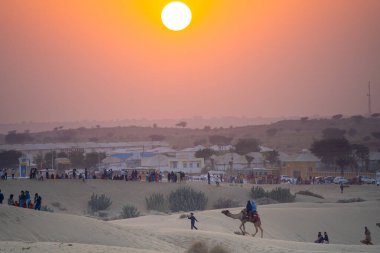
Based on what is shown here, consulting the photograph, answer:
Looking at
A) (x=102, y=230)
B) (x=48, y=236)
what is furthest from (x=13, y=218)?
A: (x=102, y=230)

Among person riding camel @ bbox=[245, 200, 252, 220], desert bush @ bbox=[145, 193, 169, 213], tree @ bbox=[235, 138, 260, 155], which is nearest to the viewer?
person riding camel @ bbox=[245, 200, 252, 220]

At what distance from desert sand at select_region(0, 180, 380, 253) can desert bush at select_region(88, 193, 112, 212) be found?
0.60 m

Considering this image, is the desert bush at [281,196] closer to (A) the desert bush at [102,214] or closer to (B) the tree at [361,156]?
(A) the desert bush at [102,214]

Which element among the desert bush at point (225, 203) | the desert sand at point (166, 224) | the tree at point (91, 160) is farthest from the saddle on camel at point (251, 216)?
the tree at point (91, 160)

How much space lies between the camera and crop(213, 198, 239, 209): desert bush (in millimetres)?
55469

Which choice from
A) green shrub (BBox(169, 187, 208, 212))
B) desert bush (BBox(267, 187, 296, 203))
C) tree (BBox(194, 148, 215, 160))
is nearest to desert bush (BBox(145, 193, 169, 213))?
green shrub (BBox(169, 187, 208, 212))

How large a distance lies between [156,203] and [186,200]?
228cm

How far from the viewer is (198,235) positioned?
27.2m

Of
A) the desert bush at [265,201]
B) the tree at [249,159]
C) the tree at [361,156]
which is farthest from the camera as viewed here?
the tree at [249,159]

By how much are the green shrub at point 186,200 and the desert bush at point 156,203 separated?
59 centimetres

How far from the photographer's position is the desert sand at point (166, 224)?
2338cm

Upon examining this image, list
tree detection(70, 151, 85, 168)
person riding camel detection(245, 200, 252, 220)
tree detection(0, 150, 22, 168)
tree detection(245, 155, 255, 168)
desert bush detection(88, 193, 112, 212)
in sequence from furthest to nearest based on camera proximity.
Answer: tree detection(0, 150, 22, 168), tree detection(70, 151, 85, 168), tree detection(245, 155, 255, 168), desert bush detection(88, 193, 112, 212), person riding camel detection(245, 200, 252, 220)

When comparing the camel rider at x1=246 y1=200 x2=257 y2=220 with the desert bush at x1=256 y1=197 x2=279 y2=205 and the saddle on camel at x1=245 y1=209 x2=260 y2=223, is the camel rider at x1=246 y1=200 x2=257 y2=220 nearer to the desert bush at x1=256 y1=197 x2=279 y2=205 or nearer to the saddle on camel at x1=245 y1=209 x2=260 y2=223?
the saddle on camel at x1=245 y1=209 x2=260 y2=223

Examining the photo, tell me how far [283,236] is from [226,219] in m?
3.07
